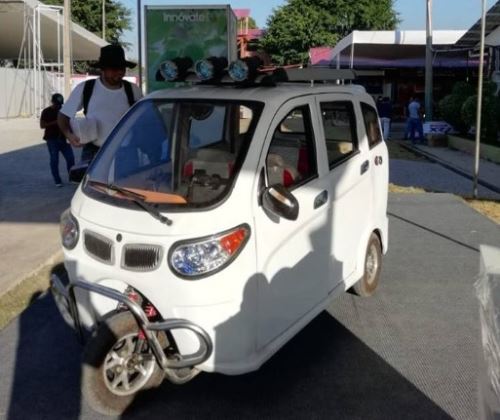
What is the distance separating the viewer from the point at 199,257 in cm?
350

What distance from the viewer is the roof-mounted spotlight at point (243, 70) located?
167 inches

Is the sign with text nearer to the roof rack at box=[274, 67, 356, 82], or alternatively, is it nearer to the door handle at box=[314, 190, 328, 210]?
the roof rack at box=[274, 67, 356, 82]

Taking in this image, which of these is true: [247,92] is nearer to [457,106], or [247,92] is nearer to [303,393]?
[303,393]

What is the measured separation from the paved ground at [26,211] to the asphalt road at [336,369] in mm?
1101

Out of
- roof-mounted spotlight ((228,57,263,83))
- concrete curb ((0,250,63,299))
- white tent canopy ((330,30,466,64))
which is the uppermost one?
white tent canopy ((330,30,466,64))

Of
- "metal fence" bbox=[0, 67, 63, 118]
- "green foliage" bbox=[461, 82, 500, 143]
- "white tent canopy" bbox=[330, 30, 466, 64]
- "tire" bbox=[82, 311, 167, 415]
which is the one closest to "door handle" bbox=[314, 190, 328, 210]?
"tire" bbox=[82, 311, 167, 415]

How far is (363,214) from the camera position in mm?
5168

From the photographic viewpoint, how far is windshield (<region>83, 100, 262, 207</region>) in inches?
154

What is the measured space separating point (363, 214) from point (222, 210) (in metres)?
1.87

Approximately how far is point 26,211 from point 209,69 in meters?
5.74

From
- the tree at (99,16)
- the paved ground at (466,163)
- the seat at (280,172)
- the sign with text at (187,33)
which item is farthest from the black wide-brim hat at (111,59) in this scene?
the tree at (99,16)

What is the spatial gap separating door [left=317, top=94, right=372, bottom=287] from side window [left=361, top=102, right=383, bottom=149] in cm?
17

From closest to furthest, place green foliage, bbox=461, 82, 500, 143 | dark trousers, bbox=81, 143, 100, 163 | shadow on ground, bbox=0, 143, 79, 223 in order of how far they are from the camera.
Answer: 1. dark trousers, bbox=81, 143, 100, 163
2. shadow on ground, bbox=0, 143, 79, 223
3. green foliage, bbox=461, 82, 500, 143

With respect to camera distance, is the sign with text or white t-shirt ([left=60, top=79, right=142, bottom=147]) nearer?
white t-shirt ([left=60, top=79, right=142, bottom=147])
